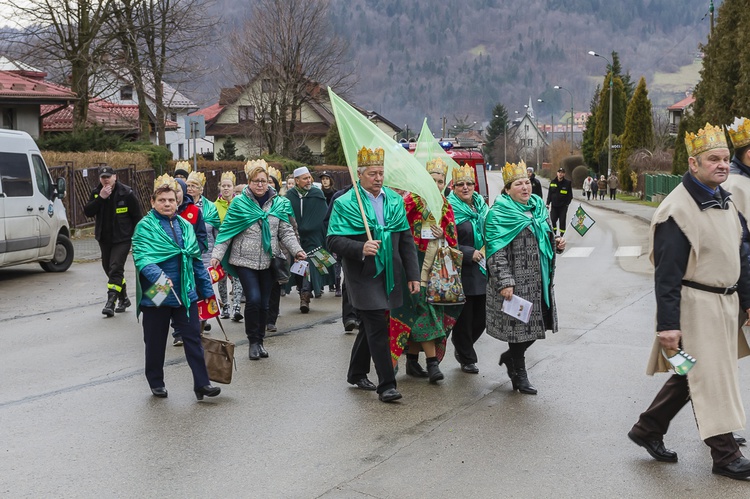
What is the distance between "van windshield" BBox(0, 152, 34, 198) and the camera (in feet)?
51.5

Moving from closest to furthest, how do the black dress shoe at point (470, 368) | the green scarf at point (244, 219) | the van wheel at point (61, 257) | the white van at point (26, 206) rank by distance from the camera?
the black dress shoe at point (470, 368)
the green scarf at point (244, 219)
the white van at point (26, 206)
the van wheel at point (61, 257)

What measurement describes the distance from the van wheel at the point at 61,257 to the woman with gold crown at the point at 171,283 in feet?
33.5

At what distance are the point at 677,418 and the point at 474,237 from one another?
8.70 ft

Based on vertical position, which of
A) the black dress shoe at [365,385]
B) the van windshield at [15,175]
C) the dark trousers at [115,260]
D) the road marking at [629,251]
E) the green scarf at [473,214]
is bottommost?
the road marking at [629,251]

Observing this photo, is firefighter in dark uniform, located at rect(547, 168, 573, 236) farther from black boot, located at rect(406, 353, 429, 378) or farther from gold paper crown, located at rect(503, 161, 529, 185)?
gold paper crown, located at rect(503, 161, 529, 185)

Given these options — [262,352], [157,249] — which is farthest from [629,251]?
[157,249]

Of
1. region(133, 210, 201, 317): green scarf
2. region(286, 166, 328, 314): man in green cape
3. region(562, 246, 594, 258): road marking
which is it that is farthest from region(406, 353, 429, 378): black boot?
region(562, 246, 594, 258): road marking

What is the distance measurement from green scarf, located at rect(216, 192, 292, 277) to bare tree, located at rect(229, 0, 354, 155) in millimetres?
46608

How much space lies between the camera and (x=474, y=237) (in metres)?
9.06

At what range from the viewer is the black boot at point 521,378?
795 centimetres

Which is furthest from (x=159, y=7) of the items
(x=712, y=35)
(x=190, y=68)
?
(x=712, y=35)

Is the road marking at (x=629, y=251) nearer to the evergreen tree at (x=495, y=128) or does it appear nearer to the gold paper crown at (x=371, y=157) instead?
the gold paper crown at (x=371, y=157)

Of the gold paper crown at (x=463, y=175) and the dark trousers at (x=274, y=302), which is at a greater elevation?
the gold paper crown at (x=463, y=175)

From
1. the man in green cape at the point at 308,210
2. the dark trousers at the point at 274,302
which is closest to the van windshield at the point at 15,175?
the man in green cape at the point at 308,210
